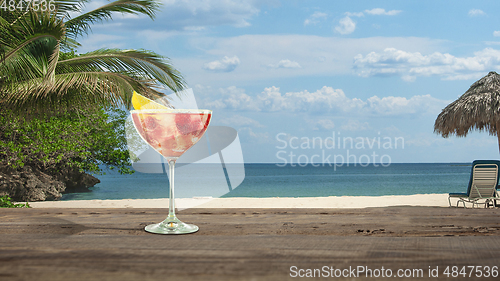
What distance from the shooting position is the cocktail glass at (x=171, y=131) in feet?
2.96

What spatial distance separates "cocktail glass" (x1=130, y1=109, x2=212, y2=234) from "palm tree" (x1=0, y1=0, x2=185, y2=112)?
15.8 feet

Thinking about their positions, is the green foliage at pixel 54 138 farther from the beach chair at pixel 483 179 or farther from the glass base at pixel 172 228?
the beach chair at pixel 483 179

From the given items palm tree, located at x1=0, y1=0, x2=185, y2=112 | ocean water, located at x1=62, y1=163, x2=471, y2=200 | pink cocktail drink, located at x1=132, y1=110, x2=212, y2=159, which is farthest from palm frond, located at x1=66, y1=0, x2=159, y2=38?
ocean water, located at x1=62, y1=163, x2=471, y2=200

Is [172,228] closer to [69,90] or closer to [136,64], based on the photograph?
[69,90]

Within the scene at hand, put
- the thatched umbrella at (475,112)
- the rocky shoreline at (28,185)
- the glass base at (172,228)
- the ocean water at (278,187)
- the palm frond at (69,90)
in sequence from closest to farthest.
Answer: the glass base at (172,228) → the palm frond at (69,90) → the thatched umbrella at (475,112) → the rocky shoreline at (28,185) → the ocean water at (278,187)

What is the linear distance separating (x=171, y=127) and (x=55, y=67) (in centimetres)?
561

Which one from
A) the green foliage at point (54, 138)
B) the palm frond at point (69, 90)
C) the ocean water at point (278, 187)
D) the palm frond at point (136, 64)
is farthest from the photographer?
the ocean water at point (278, 187)

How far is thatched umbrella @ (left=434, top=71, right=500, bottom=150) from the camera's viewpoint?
8695 millimetres

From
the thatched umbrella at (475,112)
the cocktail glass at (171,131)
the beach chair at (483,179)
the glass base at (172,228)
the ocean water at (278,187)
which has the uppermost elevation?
the thatched umbrella at (475,112)

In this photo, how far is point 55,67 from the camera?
5680 mm

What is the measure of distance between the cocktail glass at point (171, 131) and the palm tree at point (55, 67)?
4.81 meters

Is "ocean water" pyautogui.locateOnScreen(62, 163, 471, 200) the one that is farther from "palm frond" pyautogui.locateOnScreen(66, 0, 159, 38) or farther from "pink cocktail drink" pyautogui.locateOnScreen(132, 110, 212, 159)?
"pink cocktail drink" pyautogui.locateOnScreen(132, 110, 212, 159)

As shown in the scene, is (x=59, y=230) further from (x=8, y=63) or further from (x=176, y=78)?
(x=176, y=78)

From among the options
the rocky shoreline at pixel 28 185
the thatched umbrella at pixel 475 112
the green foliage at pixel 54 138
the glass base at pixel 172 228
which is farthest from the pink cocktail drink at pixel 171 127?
the rocky shoreline at pixel 28 185
